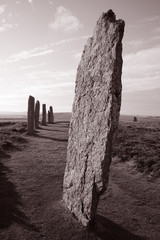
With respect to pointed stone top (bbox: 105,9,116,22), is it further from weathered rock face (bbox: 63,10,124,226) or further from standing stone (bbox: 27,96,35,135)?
standing stone (bbox: 27,96,35,135)

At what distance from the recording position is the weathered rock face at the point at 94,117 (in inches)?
203

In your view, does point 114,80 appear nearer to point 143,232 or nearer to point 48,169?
point 143,232

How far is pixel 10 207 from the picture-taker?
6.30 m

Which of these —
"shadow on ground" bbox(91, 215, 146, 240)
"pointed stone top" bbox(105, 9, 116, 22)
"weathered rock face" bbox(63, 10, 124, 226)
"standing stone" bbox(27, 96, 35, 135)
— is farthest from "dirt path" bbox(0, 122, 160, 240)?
"standing stone" bbox(27, 96, 35, 135)

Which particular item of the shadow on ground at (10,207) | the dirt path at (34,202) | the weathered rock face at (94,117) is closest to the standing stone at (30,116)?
the dirt path at (34,202)

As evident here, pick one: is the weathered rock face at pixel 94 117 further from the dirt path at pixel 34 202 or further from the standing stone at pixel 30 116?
the standing stone at pixel 30 116

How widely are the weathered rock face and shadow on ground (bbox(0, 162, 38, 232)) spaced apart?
1181 millimetres

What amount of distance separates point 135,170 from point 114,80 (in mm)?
5910

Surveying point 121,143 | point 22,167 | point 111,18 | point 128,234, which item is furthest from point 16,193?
point 121,143

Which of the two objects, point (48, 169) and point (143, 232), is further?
point (48, 169)

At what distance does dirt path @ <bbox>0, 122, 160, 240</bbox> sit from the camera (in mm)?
5371

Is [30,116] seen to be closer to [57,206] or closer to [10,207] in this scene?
[10,207]

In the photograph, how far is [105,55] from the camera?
5461mm

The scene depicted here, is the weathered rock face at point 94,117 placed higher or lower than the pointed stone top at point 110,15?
lower
